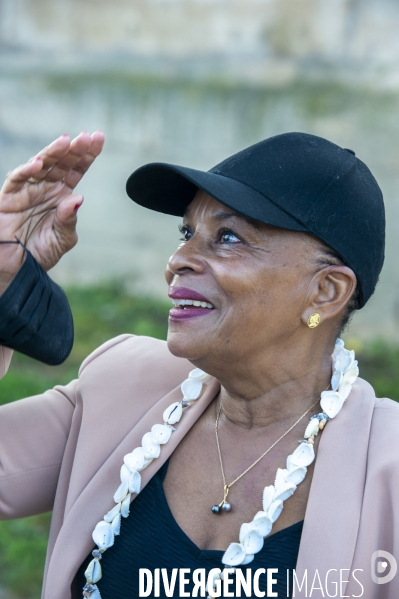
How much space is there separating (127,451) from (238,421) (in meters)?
0.35

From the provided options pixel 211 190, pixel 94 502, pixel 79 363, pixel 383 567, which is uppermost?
pixel 79 363

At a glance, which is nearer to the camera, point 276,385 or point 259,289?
point 259,289

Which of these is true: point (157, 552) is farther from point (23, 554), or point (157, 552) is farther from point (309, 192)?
point (23, 554)

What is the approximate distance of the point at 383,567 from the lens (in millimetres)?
1924

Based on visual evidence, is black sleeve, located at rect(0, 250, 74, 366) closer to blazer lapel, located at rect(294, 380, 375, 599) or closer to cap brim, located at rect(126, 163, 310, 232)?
cap brim, located at rect(126, 163, 310, 232)

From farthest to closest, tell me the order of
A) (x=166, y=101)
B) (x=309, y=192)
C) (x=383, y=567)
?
(x=166, y=101)
(x=309, y=192)
(x=383, y=567)

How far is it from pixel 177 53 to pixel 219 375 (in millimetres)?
3898

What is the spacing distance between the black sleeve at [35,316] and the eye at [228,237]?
0.54 meters

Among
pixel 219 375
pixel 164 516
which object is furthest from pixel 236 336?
pixel 164 516

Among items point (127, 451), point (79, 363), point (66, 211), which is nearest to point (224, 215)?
point (66, 211)

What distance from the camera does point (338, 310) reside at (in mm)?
2250

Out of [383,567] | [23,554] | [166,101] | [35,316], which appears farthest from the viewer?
[166,101]

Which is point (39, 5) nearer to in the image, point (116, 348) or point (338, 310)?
point (116, 348)

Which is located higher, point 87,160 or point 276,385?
point 87,160
